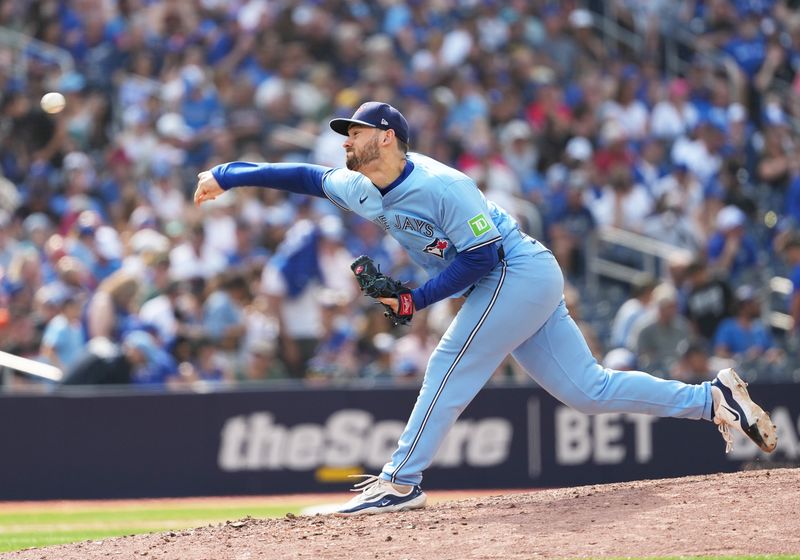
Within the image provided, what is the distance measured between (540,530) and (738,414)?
1332mm

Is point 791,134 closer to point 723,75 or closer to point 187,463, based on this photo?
point 723,75

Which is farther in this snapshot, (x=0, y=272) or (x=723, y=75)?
(x=723, y=75)

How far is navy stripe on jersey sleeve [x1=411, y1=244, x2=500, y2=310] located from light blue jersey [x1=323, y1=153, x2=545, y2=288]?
39mm

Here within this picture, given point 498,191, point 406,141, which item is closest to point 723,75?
point 498,191

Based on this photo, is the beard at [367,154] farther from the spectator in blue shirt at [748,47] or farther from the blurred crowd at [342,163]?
the spectator in blue shirt at [748,47]

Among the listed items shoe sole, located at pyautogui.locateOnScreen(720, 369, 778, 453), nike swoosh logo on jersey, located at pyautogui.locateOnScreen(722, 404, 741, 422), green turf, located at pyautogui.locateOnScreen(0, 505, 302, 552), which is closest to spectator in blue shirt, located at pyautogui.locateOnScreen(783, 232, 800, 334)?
green turf, located at pyautogui.locateOnScreen(0, 505, 302, 552)

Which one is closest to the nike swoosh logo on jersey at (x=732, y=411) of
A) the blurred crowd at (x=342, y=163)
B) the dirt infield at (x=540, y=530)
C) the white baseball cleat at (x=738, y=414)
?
the white baseball cleat at (x=738, y=414)

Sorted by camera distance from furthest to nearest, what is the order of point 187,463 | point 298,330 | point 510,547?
1. point 298,330
2. point 187,463
3. point 510,547

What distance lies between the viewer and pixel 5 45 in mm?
17109

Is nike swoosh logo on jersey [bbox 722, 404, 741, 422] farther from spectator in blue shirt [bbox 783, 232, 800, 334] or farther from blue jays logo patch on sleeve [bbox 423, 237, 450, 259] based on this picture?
spectator in blue shirt [bbox 783, 232, 800, 334]

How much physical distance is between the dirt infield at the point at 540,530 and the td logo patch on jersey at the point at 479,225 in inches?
55.4

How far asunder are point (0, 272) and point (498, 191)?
17.6 ft

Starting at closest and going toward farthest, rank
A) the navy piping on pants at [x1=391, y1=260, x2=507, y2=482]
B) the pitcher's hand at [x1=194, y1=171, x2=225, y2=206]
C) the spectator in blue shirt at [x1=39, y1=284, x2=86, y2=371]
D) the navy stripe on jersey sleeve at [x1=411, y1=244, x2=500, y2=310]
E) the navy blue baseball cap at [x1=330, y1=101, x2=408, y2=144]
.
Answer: the navy stripe on jersey sleeve at [x1=411, y1=244, x2=500, y2=310], the navy blue baseball cap at [x1=330, y1=101, x2=408, y2=144], the navy piping on pants at [x1=391, y1=260, x2=507, y2=482], the pitcher's hand at [x1=194, y1=171, x2=225, y2=206], the spectator in blue shirt at [x1=39, y1=284, x2=86, y2=371]

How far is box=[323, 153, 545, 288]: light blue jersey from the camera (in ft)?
21.0
